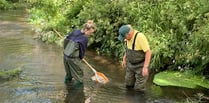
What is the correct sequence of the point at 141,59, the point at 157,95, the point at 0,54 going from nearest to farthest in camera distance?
the point at 141,59 → the point at 157,95 → the point at 0,54

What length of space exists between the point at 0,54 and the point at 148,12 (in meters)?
4.73

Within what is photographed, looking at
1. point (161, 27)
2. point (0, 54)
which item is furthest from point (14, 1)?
point (161, 27)

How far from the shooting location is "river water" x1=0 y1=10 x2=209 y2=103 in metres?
8.03

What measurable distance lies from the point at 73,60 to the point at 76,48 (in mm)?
265

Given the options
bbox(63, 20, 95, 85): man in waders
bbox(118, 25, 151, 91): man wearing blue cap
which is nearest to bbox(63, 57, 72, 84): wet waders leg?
bbox(63, 20, 95, 85): man in waders

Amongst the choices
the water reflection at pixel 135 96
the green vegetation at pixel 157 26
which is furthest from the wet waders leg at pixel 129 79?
the green vegetation at pixel 157 26

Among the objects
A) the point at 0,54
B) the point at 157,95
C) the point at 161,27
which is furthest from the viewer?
the point at 0,54

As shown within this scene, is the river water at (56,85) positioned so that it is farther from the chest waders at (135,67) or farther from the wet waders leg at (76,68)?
the wet waders leg at (76,68)

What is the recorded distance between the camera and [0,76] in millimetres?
9141

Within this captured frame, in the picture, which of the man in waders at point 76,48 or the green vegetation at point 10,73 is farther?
the green vegetation at point 10,73

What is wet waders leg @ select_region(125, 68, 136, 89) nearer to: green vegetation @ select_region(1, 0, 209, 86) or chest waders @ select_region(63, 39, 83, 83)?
chest waders @ select_region(63, 39, 83, 83)

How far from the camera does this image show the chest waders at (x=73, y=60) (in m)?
7.75

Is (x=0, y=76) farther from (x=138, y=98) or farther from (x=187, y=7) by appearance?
(x=187, y=7)

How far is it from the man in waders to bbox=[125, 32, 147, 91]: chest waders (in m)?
0.93
